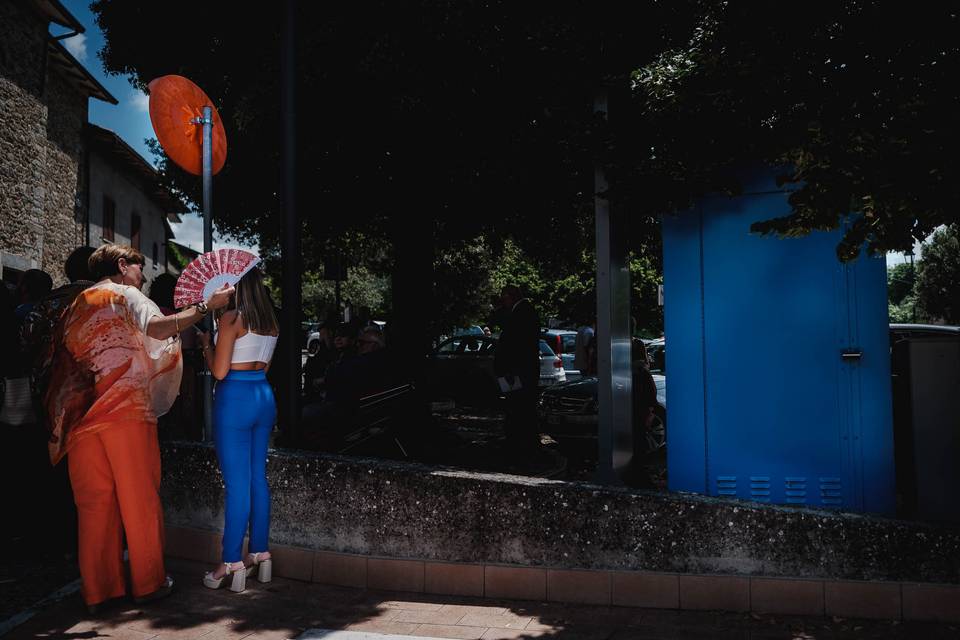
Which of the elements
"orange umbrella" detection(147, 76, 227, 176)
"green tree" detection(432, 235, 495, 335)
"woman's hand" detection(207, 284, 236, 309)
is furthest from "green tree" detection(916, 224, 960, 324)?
"woman's hand" detection(207, 284, 236, 309)

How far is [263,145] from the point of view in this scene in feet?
32.7

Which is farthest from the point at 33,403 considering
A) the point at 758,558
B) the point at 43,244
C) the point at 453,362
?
the point at 43,244

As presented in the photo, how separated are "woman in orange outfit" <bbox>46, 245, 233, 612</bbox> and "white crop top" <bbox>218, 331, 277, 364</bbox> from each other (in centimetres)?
26

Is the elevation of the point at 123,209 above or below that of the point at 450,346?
above

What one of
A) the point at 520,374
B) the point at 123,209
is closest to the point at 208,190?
the point at 520,374

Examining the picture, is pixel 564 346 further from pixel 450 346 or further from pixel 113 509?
pixel 113 509

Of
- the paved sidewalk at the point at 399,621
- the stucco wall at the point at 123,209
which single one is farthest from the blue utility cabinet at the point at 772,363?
the stucco wall at the point at 123,209

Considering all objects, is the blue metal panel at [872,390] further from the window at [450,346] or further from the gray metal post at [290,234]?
the window at [450,346]

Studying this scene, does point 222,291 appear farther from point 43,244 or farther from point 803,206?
point 43,244

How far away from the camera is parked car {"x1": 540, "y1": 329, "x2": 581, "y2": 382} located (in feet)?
59.3

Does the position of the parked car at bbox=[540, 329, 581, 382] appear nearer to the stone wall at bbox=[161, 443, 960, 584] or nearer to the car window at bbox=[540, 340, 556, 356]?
the car window at bbox=[540, 340, 556, 356]

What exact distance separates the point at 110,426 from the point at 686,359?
3.40 meters

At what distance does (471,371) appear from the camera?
54.0ft

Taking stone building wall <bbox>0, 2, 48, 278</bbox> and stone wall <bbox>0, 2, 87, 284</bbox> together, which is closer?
stone building wall <bbox>0, 2, 48, 278</bbox>
